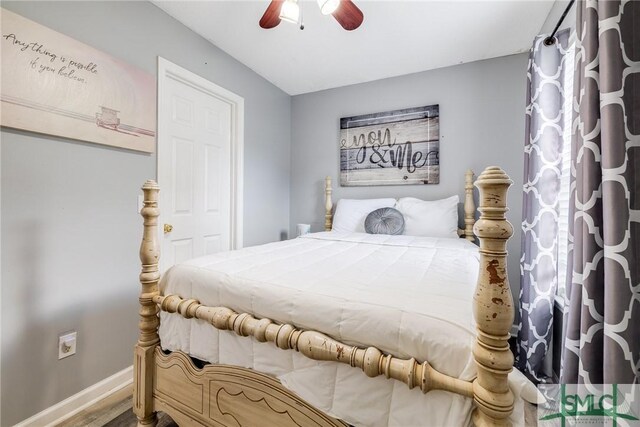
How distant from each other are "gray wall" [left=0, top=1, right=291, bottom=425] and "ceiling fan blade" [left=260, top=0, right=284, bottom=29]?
33.7 inches

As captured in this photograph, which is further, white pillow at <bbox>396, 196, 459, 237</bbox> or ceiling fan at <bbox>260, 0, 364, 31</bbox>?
white pillow at <bbox>396, 196, 459, 237</bbox>

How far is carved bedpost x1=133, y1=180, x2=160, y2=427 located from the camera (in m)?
1.21

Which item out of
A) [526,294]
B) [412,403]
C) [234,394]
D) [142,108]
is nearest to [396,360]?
[412,403]

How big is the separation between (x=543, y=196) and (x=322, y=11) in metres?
1.71

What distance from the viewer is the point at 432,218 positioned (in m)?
2.46

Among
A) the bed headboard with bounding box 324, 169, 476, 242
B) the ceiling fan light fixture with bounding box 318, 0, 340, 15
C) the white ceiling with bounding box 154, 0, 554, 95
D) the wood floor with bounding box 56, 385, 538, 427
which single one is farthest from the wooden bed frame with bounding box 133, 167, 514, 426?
the bed headboard with bounding box 324, 169, 476, 242

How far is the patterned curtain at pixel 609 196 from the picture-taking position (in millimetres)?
670

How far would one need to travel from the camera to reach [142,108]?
1784mm

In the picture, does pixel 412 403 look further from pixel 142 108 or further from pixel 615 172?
pixel 142 108

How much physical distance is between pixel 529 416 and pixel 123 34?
3.31 m

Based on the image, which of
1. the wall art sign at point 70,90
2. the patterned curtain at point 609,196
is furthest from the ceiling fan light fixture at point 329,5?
the wall art sign at point 70,90

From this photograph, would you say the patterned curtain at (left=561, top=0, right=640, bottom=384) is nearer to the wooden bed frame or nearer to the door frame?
the wooden bed frame

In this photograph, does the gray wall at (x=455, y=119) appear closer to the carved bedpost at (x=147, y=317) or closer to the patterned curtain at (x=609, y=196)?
the patterned curtain at (x=609, y=196)

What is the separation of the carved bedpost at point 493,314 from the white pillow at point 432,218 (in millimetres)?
1908
